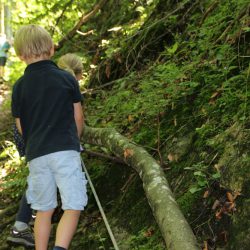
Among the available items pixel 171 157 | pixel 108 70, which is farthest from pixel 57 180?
pixel 108 70

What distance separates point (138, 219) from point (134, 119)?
1622 mm

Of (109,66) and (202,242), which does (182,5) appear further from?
(202,242)

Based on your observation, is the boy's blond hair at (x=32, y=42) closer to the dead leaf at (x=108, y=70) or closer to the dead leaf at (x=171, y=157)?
the dead leaf at (x=171, y=157)

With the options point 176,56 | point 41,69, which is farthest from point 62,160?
point 176,56

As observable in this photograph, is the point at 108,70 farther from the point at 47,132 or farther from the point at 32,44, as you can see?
the point at 47,132

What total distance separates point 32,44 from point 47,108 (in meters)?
0.50

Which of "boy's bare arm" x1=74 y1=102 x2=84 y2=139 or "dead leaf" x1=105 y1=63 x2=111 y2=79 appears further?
"dead leaf" x1=105 y1=63 x2=111 y2=79

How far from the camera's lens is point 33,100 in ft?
10.6

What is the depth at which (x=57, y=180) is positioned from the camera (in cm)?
323

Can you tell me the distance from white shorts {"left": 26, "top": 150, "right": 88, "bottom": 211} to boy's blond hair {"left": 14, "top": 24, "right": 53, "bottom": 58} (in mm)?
785

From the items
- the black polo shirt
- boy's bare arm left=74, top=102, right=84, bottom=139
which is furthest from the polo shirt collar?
boy's bare arm left=74, top=102, right=84, bottom=139

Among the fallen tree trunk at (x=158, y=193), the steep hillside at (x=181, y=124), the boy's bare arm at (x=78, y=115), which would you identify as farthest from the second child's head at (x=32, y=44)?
the steep hillside at (x=181, y=124)

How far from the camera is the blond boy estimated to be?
316cm

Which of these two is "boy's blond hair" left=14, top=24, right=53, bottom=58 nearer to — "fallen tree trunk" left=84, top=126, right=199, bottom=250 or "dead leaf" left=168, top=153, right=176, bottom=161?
"fallen tree trunk" left=84, top=126, right=199, bottom=250
